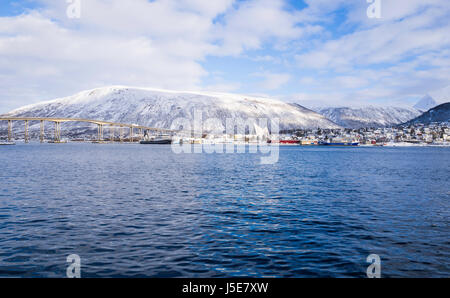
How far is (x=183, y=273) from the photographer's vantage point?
41.4ft

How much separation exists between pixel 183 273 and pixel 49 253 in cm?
696

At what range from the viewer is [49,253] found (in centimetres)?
1492

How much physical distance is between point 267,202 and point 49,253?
18.3 m

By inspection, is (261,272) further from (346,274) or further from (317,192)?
(317,192)


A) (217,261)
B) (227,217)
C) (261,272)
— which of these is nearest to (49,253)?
(217,261)

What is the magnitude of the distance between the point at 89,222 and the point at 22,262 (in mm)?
6861

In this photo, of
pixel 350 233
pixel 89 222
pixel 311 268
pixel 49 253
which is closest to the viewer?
pixel 311 268

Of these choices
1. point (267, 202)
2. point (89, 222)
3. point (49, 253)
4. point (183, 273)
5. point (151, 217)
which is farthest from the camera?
point (267, 202)

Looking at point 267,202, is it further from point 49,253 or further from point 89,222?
point 49,253
